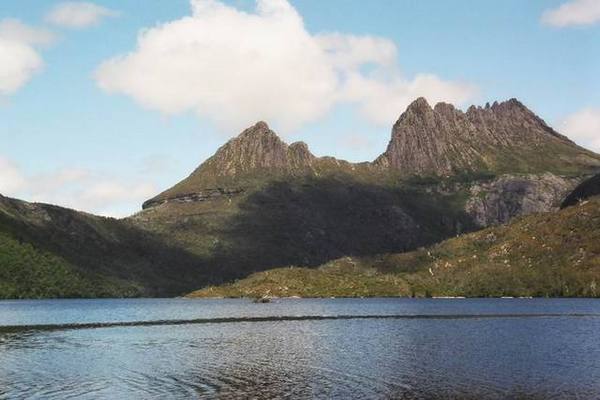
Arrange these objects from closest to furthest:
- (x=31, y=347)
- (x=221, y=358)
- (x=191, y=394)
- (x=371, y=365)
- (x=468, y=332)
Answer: (x=191, y=394), (x=371, y=365), (x=221, y=358), (x=31, y=347), (x=468, y=332)

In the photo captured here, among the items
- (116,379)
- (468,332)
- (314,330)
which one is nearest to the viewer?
(116,379)

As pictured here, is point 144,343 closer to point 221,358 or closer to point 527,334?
point 221,358

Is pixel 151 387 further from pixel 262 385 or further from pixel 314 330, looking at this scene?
pixel 314 330

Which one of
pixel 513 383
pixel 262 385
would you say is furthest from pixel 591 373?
pixel 262 385

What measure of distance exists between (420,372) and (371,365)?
10.2 meters

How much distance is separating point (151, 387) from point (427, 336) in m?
93.6

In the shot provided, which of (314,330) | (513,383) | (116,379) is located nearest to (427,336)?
(314,330)

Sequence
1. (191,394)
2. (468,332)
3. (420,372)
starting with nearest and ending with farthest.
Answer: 1. (191,394)
2. (420,372)
3. (468,332)

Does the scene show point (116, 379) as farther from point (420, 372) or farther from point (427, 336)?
point (427, 336)

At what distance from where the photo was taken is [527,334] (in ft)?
531

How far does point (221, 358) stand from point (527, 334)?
83.3 m

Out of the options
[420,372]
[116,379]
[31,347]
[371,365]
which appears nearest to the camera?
[116,379]

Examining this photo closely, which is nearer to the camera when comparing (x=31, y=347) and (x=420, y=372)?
(x=420, y=372)

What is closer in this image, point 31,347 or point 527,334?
point 31,347
